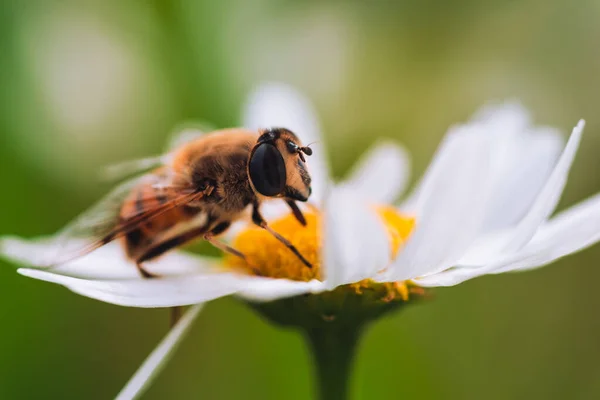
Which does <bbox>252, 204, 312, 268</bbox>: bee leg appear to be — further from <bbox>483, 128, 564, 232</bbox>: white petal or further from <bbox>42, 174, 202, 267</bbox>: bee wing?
<bbox>483, 128, 564, 232</bbox>: white petal

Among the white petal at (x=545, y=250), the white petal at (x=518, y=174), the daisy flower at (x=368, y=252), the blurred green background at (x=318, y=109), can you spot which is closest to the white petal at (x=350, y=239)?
the daisy flower at (x=368, y=252)

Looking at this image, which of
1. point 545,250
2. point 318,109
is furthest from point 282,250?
point 318,109

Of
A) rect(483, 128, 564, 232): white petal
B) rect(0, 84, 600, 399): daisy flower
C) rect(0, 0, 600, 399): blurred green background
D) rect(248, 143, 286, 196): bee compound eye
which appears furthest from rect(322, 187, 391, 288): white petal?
rect(0, 0, 600, 399): blurred green background

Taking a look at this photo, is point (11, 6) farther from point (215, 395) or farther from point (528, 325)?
point (528, 325)

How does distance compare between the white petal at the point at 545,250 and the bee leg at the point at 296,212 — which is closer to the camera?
the white petal at the point at 545,250

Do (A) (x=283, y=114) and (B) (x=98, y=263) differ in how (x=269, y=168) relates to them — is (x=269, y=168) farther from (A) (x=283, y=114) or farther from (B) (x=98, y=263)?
(A) (x=283, y=114)

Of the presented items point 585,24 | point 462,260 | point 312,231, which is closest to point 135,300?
point 312,231

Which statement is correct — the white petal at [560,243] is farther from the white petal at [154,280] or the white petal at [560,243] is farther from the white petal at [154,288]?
the white petal at [154,288]
